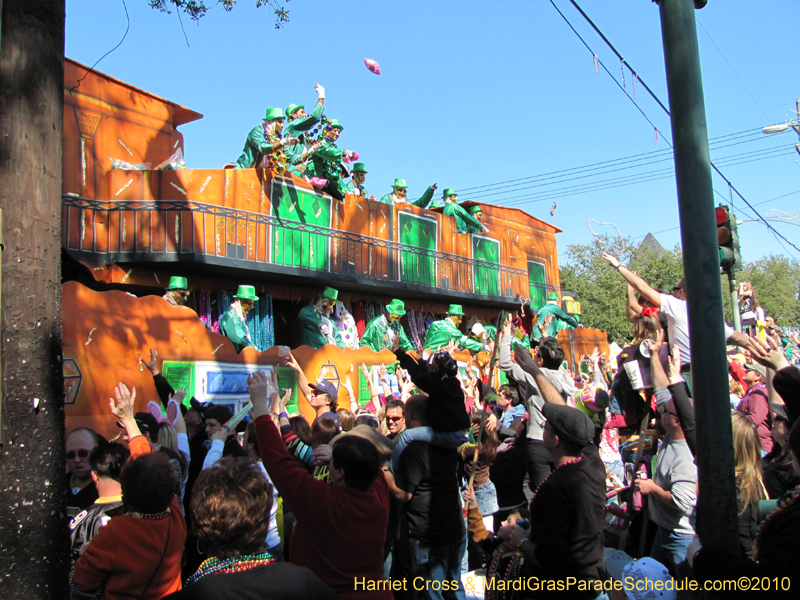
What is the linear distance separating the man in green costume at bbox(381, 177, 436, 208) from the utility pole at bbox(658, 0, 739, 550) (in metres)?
12.7

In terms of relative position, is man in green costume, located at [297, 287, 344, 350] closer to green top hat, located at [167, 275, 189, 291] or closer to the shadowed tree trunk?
green top hat, located at [167, 275, 189, 291]

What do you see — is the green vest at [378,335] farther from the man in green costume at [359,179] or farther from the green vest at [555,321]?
the green vest at [555,321]

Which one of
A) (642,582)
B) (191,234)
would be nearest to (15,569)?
(642,582)

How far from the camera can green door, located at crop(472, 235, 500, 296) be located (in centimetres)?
1705

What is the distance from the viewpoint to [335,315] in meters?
13.7

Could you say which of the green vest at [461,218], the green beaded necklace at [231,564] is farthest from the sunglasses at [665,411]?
the green vest at [461,218]

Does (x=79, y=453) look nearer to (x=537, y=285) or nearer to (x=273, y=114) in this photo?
(x=273, y=114)

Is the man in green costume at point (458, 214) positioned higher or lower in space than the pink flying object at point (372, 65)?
lower

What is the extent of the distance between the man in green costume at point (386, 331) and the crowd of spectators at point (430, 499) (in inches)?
305

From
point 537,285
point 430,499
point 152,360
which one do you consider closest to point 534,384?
point 430,499

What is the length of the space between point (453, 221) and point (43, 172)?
14.1 meters

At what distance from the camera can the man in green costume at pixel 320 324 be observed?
12.7m

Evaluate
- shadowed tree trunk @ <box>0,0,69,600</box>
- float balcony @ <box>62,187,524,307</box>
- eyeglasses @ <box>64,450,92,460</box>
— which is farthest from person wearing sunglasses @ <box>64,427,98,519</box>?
float balcony @ <box>62,187,524,307</box>

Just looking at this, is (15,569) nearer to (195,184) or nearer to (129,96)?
(195,184)
